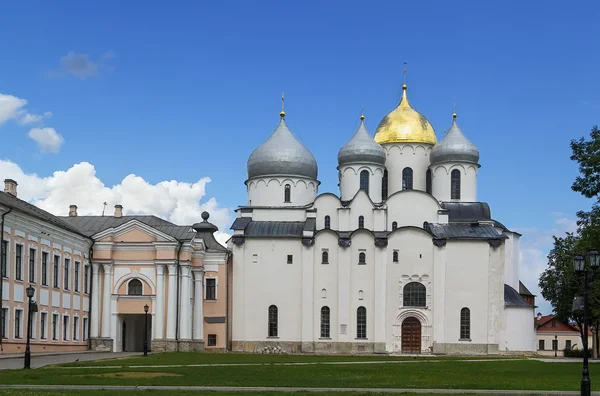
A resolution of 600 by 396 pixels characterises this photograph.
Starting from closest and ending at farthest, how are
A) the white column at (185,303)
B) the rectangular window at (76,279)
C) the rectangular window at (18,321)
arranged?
the rectangular window at (18,321) < the rectangular window at (76,279) < the white column at (185,303)

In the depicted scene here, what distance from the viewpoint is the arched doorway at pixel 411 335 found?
219ft

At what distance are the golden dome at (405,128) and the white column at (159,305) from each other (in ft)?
77.3

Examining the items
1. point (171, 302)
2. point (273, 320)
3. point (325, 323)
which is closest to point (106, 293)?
point (171, 302)

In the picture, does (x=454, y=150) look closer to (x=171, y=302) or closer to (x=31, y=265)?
(x=171, y=302)

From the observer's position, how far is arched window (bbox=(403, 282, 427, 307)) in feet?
220

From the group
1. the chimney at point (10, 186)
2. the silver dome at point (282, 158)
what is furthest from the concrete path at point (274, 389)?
the silver dome at point (282, 158)

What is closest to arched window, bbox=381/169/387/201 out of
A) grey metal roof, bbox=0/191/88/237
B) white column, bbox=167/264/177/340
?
white column, bbox=167/264/177/340

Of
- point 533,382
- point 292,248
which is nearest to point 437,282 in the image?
point 292,248

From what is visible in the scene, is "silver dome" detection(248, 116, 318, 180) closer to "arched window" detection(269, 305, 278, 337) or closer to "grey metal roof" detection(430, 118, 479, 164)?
"grey metal roof" detection(430, 118, 479, 164)

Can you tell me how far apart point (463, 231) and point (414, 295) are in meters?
5.75

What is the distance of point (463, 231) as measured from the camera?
2670 inches

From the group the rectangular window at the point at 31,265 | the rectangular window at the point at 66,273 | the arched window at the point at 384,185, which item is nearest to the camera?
the rectangular window at the point at 31,265

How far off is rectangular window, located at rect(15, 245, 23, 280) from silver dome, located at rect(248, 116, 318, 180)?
25988 mm

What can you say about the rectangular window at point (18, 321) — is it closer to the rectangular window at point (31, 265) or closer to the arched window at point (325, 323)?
the rectangular window at point (31, 265)
